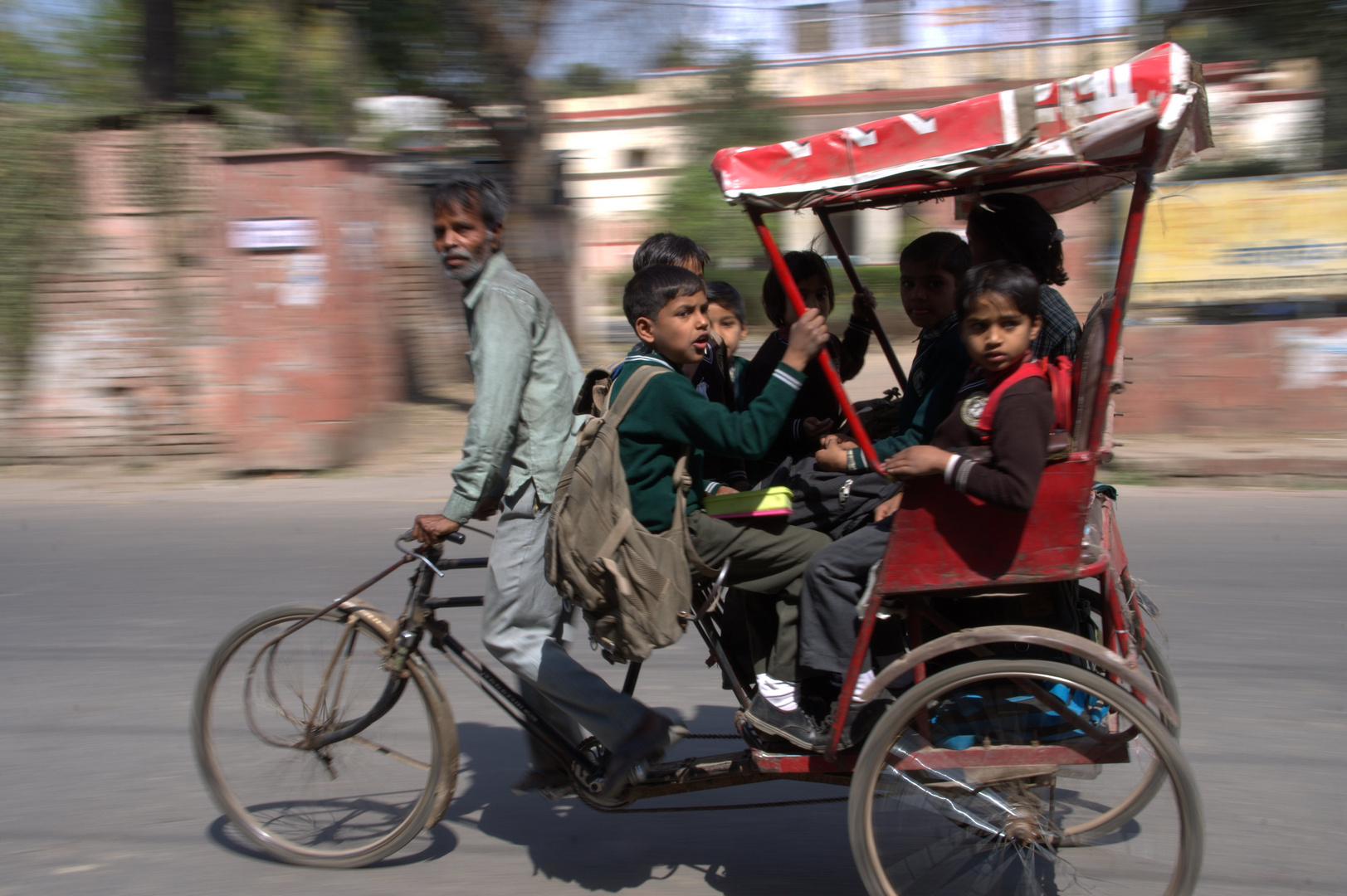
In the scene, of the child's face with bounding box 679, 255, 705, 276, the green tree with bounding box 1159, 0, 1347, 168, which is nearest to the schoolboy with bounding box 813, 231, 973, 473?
the child's face with bounding box 679, 255, 705, 276

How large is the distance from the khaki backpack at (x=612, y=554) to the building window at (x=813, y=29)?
1212 cm

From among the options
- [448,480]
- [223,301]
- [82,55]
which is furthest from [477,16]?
[82,55]

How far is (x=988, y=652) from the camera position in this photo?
251cm

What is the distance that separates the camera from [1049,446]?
233cm

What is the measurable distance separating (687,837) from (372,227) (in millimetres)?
7008

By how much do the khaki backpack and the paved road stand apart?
75 centimetres

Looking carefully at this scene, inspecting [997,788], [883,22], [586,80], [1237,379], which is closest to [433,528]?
[997,788]

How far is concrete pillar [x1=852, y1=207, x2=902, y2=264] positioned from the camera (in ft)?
54.8

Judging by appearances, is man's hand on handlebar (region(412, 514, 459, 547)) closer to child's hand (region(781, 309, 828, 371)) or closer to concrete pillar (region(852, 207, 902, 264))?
child's hand (region(781, 309, 828, 371))

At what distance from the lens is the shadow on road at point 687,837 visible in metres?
2.81

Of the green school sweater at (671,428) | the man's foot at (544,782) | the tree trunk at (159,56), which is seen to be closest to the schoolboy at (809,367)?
the green school sweater at (671,428)

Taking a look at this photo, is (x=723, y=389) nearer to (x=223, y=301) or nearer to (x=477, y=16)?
(x=223, y=301)

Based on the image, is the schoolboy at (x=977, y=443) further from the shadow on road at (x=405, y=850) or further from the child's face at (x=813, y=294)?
the shadow on road at (x=405, y=850)

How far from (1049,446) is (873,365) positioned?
1059cm
